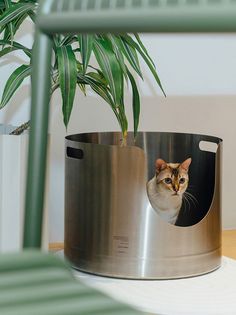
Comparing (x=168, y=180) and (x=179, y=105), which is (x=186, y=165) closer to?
(x=168, y=180)

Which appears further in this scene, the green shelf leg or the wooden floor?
the wooden floor

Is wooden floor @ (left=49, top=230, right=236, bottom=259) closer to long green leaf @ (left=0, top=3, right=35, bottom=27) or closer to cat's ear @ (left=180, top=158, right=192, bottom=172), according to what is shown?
cat's ear @ (left=180, top=158, right=192, bottom=172)

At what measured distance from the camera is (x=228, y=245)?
127 centimetres

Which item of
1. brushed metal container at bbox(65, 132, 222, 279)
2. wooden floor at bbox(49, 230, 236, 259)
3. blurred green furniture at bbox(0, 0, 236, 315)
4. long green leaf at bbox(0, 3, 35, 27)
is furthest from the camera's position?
wooden floor at bbox(49, 230, 236, 259)

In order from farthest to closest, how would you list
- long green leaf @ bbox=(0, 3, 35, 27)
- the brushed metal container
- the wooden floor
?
the wooden floor
the brushed metal container
long green leaf @ bbox=(0, 3, 35, 27)

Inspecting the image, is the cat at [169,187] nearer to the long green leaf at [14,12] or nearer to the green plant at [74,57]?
the green plant at [74,57]

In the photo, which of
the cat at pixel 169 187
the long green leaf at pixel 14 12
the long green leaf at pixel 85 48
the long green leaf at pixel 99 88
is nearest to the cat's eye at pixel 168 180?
the cat at pixel 169 187

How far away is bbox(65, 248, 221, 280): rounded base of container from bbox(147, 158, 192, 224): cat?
0.07m

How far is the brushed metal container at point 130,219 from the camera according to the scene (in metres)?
0.96

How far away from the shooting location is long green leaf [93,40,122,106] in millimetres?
894

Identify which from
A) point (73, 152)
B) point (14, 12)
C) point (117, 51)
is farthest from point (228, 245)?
point (14, 12)

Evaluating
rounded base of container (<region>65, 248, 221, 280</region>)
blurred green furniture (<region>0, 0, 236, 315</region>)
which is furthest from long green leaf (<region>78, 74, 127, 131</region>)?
blurred green furniture (<region>0, 0, 236, 315</region>)

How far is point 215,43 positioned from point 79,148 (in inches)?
20.1

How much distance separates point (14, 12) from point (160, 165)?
12.8 inches
